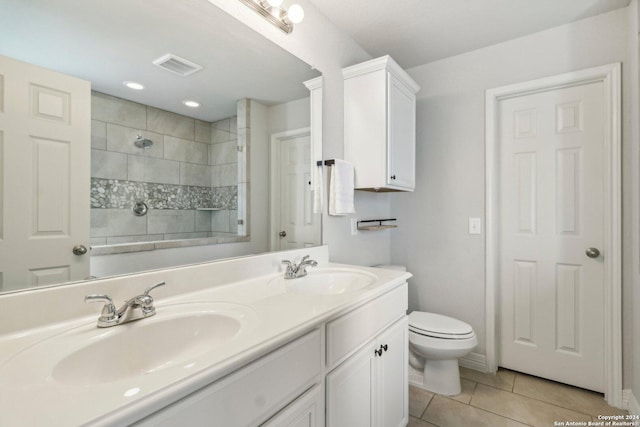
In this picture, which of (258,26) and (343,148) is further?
(343,148)

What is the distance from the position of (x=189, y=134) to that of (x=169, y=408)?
0.95m

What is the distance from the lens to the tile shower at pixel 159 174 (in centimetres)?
94

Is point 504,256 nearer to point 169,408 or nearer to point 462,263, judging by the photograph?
point 462,263

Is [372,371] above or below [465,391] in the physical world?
above

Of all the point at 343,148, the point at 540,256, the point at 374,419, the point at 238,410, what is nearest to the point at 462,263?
the point at 540,256

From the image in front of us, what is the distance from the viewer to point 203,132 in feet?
4.00

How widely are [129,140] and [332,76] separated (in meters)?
1.32

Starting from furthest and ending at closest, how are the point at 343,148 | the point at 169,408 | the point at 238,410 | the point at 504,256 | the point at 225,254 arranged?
the point at 504,256 < the point at 343,148 < the point at 225,254 < the point at 238,410 < the point at 169,408

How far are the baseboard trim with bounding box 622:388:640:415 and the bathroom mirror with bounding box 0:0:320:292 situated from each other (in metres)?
2.19

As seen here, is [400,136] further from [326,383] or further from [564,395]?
[564,395]

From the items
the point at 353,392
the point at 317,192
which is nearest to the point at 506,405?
the point at 353,392

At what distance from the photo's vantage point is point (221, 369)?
62cm

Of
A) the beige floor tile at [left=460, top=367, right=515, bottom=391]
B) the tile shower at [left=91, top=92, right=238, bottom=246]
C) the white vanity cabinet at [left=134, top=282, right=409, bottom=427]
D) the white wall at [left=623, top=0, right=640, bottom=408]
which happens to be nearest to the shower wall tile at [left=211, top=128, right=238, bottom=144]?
the tile shower at [left=91, top=92, right=238, bottom=246]

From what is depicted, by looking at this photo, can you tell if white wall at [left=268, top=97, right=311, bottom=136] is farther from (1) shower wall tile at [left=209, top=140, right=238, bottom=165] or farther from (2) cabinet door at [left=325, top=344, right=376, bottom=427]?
(2) cabinet door at [left=325, top=344, right=376, bottom=427]
